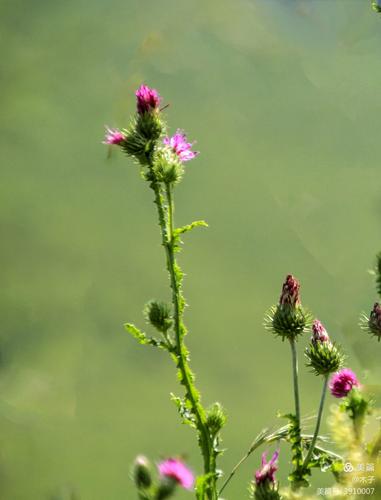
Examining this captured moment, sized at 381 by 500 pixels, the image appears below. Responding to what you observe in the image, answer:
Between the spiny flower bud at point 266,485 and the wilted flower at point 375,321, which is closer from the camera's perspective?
the spiny flower bud at point 266,485

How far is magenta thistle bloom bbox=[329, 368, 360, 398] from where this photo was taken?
1006mm

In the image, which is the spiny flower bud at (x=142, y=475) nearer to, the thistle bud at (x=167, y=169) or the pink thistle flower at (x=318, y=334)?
the pink thistle flower at (x=318, y=334)

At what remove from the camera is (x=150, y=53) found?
3.09 meters

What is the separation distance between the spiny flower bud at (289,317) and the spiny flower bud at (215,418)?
16cm

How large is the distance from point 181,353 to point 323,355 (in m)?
0.23

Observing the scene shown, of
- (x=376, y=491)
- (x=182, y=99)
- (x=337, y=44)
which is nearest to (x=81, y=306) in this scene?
(x=182, y=99)

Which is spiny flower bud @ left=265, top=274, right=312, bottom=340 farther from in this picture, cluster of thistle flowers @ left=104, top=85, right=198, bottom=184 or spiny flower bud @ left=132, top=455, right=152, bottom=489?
spiny flower bud @ left=132, top=455, right=152, bottom=489

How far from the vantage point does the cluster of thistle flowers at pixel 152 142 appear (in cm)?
120

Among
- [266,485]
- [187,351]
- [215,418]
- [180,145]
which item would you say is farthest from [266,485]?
[180,145]

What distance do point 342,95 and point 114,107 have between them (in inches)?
39.6

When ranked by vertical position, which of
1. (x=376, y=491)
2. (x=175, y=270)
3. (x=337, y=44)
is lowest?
(x=376, y=491)

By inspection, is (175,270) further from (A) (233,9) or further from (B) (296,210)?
(A) (233,9)

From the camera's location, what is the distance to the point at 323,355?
1.03 m

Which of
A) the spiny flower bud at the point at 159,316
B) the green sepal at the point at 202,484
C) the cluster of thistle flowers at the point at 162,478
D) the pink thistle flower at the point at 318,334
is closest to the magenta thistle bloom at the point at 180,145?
the spiny flower bud at the point at 159,316
